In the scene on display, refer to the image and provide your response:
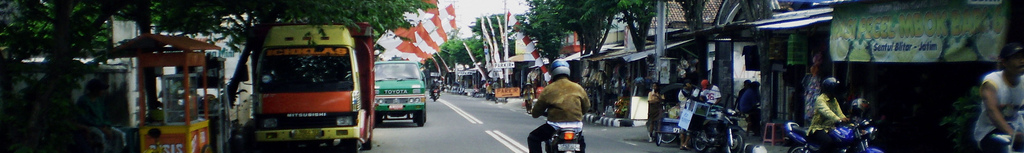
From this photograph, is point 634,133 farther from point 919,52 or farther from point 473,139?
point 919,52

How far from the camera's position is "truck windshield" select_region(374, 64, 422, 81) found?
21.3 meters

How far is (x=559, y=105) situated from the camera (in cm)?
816

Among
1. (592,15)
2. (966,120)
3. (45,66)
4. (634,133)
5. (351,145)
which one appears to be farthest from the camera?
(592,15)

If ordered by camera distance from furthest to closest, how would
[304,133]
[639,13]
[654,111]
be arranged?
[639,13] < [654,111] < [304,133]

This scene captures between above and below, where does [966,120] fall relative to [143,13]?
below

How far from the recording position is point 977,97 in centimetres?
794

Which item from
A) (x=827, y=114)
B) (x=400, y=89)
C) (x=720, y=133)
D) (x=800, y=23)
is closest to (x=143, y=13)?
(x=720, y=133)

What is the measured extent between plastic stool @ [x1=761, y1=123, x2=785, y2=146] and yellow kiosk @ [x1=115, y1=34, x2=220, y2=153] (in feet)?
28.0

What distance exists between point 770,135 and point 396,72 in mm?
9062

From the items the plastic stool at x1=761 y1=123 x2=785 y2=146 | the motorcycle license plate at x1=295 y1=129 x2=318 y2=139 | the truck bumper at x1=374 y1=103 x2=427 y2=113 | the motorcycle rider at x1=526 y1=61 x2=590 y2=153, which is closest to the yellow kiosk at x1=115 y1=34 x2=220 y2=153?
the motorcycle license plate at x1=295 y1=129 x2=318 y2=139

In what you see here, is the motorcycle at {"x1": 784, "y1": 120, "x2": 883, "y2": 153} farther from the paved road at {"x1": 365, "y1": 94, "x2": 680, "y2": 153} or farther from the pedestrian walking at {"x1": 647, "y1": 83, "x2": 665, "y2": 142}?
the pedestrian walking at {"x1": 647, "y1": 83, "x2": 665, "y2": 142}

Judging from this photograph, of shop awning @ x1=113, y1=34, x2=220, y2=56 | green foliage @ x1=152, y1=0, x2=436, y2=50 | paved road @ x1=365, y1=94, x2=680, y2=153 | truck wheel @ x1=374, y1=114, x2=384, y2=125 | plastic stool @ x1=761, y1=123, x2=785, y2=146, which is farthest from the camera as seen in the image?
truck wheel @ x1=374, y1=114, x2=384, y2=125

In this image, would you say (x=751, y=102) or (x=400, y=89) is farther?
(x=400, y=89)

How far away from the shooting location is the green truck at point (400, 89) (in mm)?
21109
